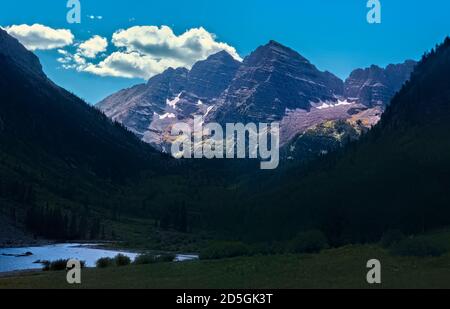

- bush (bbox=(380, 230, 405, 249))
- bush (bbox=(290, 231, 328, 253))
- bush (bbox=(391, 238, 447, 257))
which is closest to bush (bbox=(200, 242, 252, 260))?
bush (bbox=(290, 231, 328, 253))

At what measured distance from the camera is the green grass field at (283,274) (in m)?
39.2

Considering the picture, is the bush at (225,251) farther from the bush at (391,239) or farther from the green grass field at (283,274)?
the bush at (391,239)

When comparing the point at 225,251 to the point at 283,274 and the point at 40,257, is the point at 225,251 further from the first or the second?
the point at 40,257

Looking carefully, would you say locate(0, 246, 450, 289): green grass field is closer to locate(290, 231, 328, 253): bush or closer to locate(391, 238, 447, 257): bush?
locate(391, 238, 447, 257): bush

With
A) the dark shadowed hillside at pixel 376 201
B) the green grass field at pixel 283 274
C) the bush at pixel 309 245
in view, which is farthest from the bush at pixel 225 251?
→ the dark shadowed hillside at pixel 376 201

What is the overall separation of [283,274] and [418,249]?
1681 centimetres

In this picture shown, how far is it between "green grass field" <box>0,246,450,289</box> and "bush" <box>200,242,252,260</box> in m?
8.53

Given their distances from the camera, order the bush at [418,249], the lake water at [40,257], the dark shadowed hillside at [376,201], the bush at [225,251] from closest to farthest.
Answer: the bush at [418,249] → the bush at [225,251] → the lake water at [40,257] → the dark shadowed hillside at [376,201]

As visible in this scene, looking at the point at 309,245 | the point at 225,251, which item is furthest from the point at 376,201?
the point at 225,251

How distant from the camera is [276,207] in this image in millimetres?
193250

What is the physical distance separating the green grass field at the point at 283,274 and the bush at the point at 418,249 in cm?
154

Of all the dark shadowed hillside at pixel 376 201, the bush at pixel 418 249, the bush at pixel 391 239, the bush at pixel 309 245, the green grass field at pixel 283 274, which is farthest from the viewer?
the dark shadowed hillside at pixel 376 201
